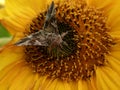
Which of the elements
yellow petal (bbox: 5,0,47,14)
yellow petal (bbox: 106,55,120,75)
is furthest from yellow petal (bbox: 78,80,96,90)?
yellow petal (bbox: 5,0,47,14)

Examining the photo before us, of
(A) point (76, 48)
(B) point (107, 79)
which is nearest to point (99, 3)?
(A) point (76, 48)

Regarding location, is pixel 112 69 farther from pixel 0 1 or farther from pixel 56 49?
pixel 0 1

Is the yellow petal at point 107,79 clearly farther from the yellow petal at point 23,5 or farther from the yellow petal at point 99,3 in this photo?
the yellow petal at point 23,5

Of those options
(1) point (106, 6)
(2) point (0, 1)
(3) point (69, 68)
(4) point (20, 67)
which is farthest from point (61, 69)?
(2) point (0, 1)

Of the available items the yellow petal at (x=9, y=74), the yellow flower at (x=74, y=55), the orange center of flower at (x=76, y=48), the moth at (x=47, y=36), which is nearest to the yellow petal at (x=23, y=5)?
the yellow flower at (x=74, y=55)

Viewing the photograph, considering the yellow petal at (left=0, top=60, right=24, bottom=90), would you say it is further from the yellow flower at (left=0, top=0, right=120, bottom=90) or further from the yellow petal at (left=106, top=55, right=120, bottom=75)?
the yellow petal at (left=106, top=55, right=120, bottom=75)

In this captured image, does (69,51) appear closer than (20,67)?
Yes

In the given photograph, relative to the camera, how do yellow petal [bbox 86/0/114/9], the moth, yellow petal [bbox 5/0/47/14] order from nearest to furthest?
the moth → yellow petal [bbox 86/0/114/9] → yellow petal [bbox 5/0/47/14]
